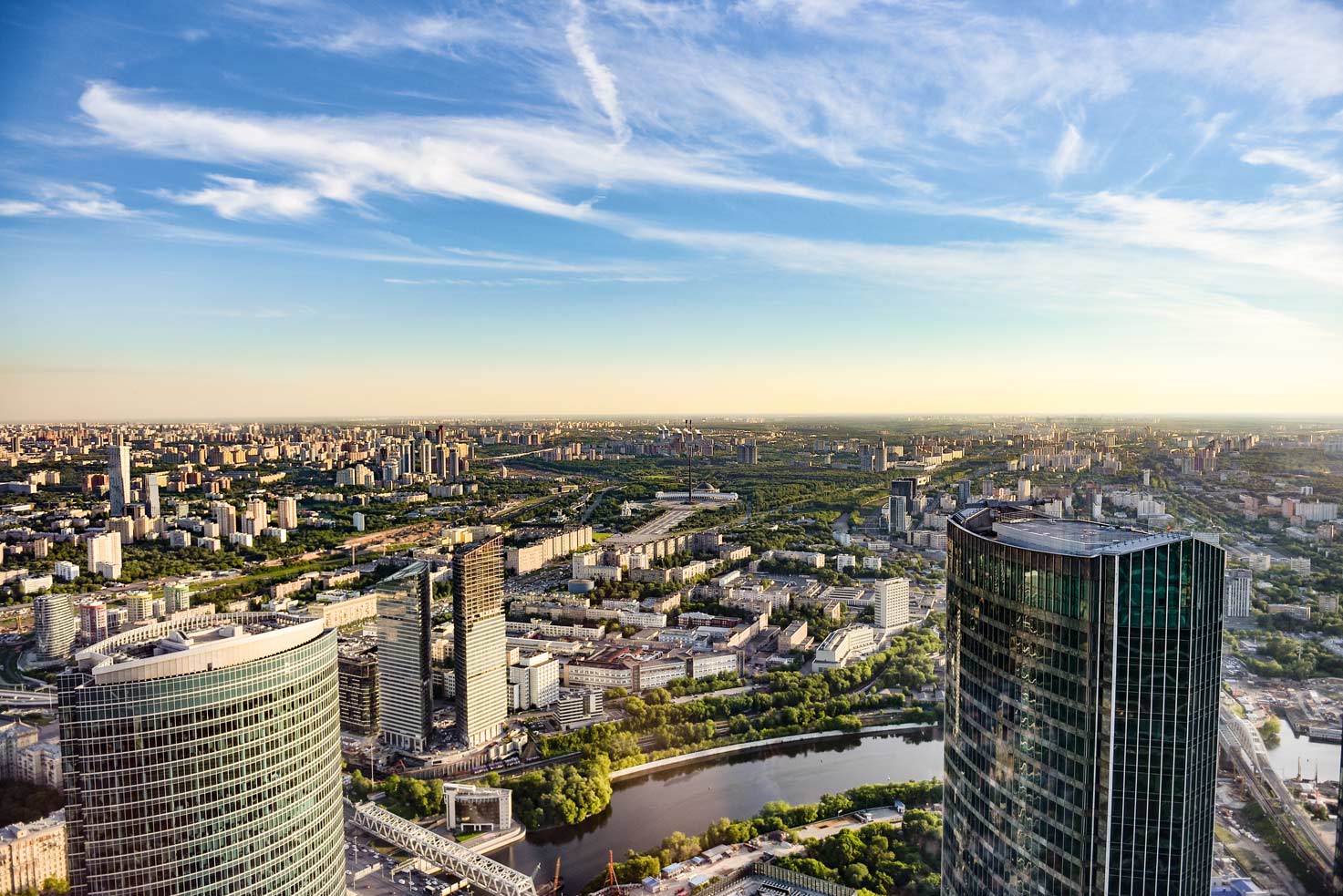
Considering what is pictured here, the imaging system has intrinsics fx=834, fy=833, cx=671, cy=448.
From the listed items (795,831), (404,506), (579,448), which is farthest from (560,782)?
(579,448)

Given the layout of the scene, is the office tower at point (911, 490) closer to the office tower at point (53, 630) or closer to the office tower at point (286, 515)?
the office tower at point (286, 515)

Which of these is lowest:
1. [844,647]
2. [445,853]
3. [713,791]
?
[713,791]

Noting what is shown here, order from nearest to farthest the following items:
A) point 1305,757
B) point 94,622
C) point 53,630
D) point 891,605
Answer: point 1305,757, point 94,622, point 53,630, point 891,605

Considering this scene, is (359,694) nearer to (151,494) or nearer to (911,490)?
(151,494)

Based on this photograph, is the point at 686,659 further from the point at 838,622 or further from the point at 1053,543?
the point at 1053,543

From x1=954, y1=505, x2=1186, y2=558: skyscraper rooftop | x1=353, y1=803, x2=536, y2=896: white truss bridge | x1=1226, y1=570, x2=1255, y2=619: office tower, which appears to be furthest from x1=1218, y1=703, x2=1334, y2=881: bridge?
x1=353, y1=803, x2=536, y2=896: white truss bridge

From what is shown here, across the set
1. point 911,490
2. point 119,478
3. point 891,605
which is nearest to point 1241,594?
point 891,605
